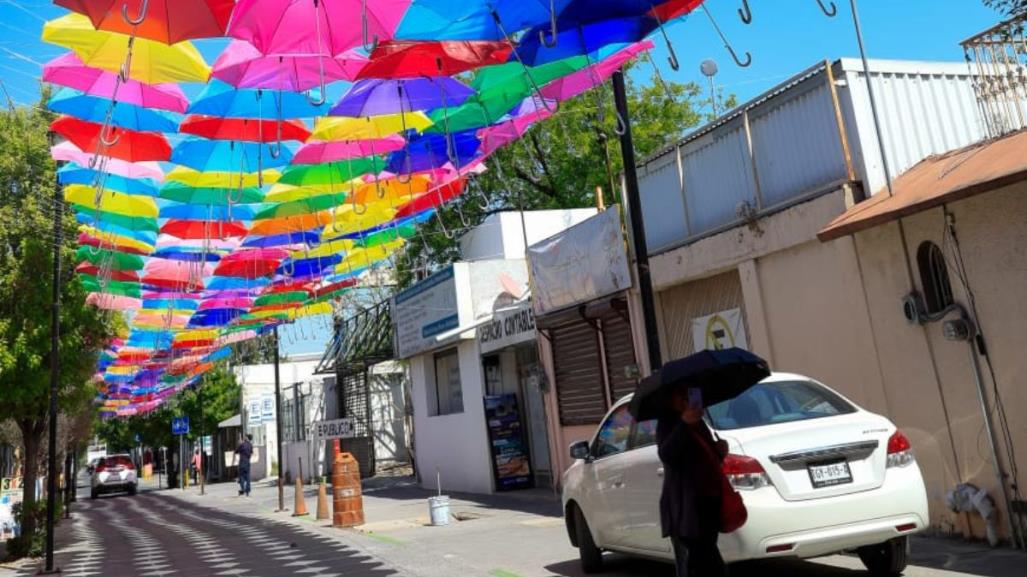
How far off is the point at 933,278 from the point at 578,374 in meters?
8.52

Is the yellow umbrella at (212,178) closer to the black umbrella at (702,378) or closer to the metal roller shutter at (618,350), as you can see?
the metal roller shutter at (618,350)

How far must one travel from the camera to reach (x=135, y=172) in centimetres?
1205

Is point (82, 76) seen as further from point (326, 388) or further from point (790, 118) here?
point (326, 388)

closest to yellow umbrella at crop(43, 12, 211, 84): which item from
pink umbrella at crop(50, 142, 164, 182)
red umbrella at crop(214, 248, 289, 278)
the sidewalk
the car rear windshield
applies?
pink umbrella at crop(50, 142, 164, 182)

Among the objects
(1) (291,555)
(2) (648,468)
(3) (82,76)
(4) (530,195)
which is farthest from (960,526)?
(4) (530,195)

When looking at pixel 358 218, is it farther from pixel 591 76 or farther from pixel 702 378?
pixel 702 378

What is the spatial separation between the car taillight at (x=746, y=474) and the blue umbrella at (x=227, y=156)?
761 centimetres

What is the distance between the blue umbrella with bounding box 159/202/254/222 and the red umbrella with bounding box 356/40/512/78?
5872 mm

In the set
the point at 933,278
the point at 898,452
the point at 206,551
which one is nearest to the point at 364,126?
the point at 933,278

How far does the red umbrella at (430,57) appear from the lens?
823 centimetres

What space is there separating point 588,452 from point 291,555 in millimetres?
6042

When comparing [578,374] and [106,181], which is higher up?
[106,181]

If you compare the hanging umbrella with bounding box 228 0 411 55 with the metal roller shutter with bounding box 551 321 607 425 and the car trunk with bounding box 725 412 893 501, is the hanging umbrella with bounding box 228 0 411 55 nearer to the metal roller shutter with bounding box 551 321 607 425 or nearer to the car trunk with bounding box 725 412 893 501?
the car trunk with bounding box 725 412 893 501

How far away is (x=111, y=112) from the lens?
9.58 meters
